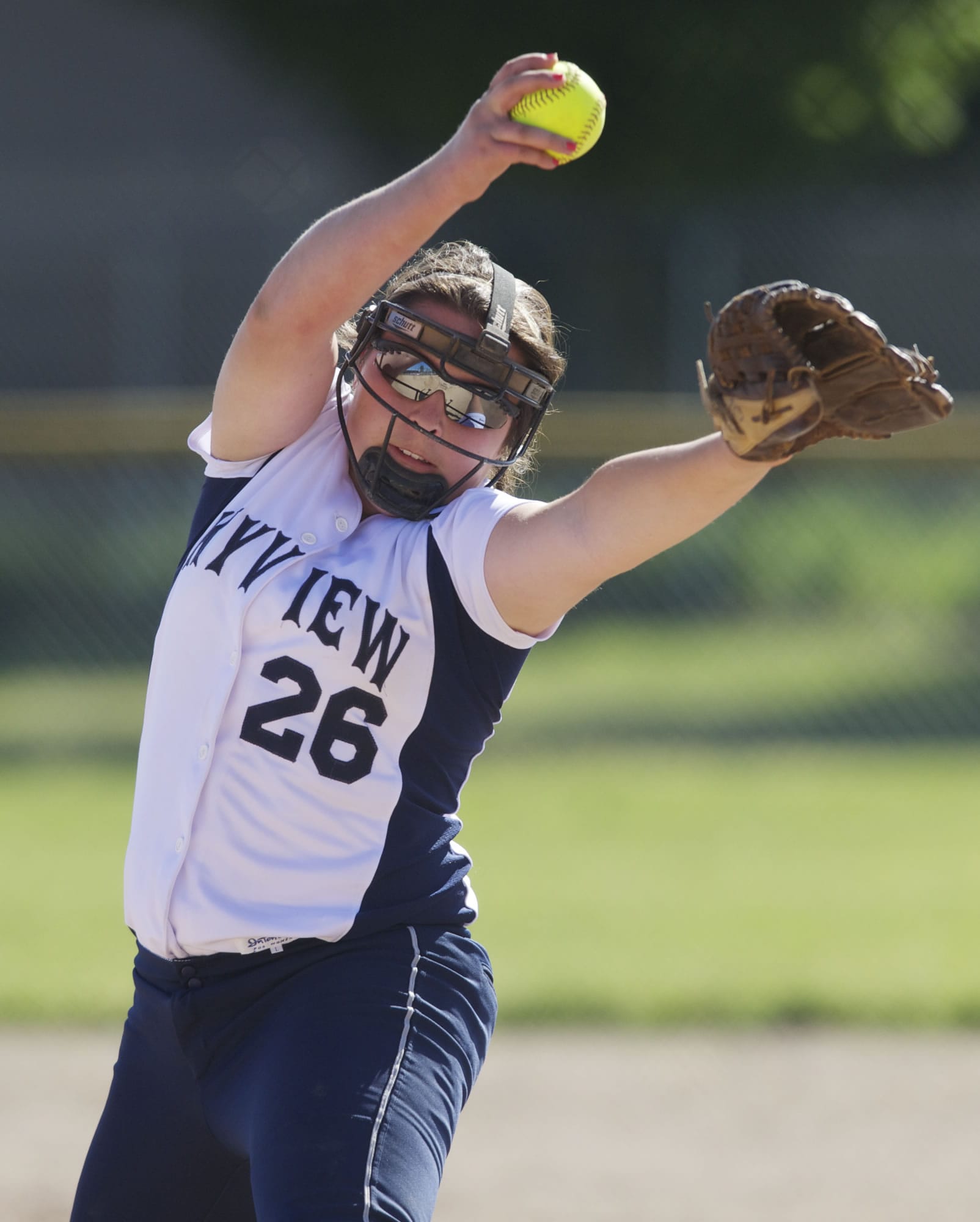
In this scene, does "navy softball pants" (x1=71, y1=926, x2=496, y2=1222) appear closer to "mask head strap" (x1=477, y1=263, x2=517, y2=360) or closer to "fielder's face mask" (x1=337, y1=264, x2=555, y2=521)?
"fielder's face mask" (x1=337, y1=264, x2=555, y2=521)

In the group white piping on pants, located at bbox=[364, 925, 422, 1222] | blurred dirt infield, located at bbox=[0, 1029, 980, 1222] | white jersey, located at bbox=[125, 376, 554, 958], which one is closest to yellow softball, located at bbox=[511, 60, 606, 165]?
white jersey, located at bbox=[125, 376, 554, 958]

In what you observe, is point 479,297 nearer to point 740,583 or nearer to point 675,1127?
point 675,1127

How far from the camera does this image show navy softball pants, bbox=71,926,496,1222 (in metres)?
1.88

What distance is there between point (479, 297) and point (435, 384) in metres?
0.15

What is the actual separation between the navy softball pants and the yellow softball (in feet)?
3.38

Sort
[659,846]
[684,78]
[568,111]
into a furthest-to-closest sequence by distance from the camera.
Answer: [684,78] < [659,846] < [568,111]

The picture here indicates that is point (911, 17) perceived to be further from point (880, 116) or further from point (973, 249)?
point (973, 249)

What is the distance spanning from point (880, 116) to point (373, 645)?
36.6ft

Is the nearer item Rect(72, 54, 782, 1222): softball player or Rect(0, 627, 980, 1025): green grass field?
Rect(72, 54, 782, 1222): softball player

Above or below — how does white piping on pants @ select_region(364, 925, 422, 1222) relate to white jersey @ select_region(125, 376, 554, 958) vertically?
below

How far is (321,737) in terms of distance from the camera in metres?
2.10

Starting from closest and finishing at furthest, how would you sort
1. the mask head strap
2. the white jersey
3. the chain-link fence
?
the white jersey < the mask head strap < the chain-link fence

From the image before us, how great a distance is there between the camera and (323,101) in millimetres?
13383

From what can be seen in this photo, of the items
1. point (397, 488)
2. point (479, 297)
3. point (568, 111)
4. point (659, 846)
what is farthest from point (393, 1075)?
point (659, 846)
